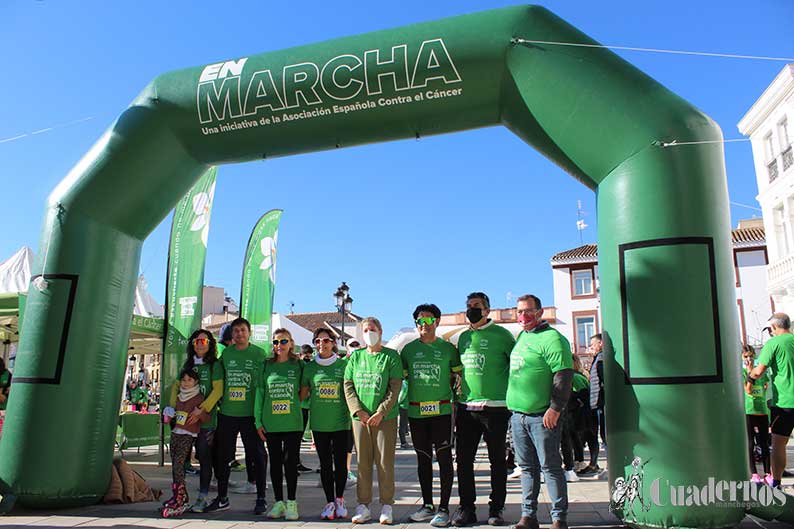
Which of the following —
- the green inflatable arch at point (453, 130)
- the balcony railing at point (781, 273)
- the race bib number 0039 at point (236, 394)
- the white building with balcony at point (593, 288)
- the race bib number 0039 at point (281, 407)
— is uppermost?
the white building with balcony at point (593, 288)

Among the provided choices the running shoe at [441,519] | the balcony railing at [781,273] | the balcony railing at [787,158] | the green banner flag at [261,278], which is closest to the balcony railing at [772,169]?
the balcony railing at [787,158]

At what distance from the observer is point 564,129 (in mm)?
5125

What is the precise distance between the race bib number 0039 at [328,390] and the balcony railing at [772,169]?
→ 18.6 metres

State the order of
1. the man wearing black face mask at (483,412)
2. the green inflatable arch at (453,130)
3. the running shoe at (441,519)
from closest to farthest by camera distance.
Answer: the green inflatable arch at (453,130) < the running shoe at (441,519) < the man wearing black face mask at (483,412)

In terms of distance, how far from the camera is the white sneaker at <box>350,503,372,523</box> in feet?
16.5

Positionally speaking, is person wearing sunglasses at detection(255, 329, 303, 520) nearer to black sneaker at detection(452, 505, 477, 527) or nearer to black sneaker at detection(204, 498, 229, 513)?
black sneaker at detection(204, 498, 229, 513)

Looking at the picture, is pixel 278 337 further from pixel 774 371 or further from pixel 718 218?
pixel 774 371

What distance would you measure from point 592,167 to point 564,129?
39 centimetres

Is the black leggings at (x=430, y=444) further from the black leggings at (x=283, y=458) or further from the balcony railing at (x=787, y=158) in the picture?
the balcony railing at (x=787, y=158)

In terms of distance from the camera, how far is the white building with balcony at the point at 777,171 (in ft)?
58.7

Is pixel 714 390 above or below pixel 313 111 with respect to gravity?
below

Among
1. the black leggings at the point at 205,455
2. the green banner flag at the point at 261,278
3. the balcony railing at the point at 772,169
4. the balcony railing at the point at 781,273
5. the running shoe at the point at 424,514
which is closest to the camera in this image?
the running shoe at the point at 424,514

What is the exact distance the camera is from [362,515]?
5.05m

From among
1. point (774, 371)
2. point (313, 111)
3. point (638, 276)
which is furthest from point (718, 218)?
point (313, 111)
